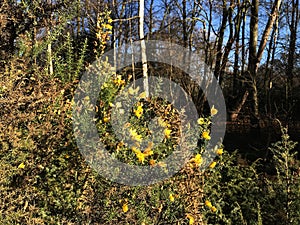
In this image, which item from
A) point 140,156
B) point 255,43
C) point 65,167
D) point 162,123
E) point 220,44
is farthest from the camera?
point 220,44

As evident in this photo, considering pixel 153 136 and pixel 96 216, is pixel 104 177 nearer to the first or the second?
pixel 96 216

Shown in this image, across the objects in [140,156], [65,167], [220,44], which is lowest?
[65,167]

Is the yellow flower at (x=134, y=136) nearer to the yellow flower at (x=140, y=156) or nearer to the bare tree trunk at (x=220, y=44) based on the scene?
the yellow flower at (x=140, y=156)

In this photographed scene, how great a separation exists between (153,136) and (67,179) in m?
0.66

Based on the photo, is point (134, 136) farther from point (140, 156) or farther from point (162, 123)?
point (162, 123)

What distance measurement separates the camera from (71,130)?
2.02 metres

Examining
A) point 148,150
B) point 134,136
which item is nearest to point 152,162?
point 148,150

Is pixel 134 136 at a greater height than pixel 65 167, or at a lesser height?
greater

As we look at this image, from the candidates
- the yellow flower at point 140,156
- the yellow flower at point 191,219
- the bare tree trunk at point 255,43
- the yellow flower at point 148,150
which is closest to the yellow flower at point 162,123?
the yellow flower at point 148,150

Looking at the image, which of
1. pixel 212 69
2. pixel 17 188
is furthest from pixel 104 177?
pixel 212 69

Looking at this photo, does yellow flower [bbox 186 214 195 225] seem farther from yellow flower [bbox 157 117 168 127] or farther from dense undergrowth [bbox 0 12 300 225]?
yellow flower [bbox 157 117 168 127]

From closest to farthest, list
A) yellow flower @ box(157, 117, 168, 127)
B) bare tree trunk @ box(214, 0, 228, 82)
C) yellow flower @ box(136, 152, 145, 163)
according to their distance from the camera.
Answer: yellow flower @ box(136, 152, 145, 163) < yellow flower @ box(157, 117, 168, 127) < bare tree trunk @ box(214, 0, 228, 82)

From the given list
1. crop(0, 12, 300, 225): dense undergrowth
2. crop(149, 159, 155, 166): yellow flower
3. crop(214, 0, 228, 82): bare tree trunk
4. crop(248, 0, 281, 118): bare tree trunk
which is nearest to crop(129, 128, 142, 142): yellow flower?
crop(0, 12, 300, 225): dense undergrowth

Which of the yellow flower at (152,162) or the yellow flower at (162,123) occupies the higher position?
the yellow flower at (162,123)
